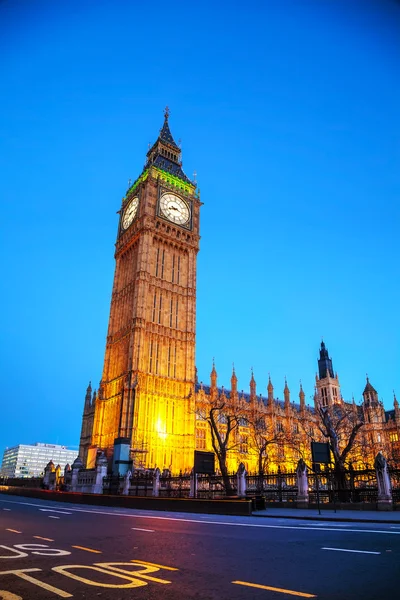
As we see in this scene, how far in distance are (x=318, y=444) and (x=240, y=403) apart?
51.8 metres

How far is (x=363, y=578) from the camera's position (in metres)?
4.82

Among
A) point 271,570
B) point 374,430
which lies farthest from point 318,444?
point 374,430

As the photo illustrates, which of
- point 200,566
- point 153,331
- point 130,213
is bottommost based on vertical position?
point 200,566

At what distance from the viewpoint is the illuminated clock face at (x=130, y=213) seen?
6450 cm

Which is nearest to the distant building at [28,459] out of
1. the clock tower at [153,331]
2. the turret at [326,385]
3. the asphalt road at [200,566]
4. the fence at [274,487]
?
the turret at [326,385]

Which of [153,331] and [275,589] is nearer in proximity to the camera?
[275,589]

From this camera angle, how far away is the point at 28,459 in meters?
179

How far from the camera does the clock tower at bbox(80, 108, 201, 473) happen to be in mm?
50188

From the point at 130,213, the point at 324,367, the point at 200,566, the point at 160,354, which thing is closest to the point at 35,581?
the point at 200,566

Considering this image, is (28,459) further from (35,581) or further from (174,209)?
(35,581)

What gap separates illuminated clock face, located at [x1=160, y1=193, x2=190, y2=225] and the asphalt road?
56689mm

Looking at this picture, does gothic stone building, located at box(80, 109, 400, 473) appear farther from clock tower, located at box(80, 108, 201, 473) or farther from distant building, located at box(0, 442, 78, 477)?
distant building, located at box(0, 442, 78, 477)

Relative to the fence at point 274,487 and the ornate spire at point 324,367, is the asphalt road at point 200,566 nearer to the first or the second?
the fence at point 274,487

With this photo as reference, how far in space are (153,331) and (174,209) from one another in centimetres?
1994
